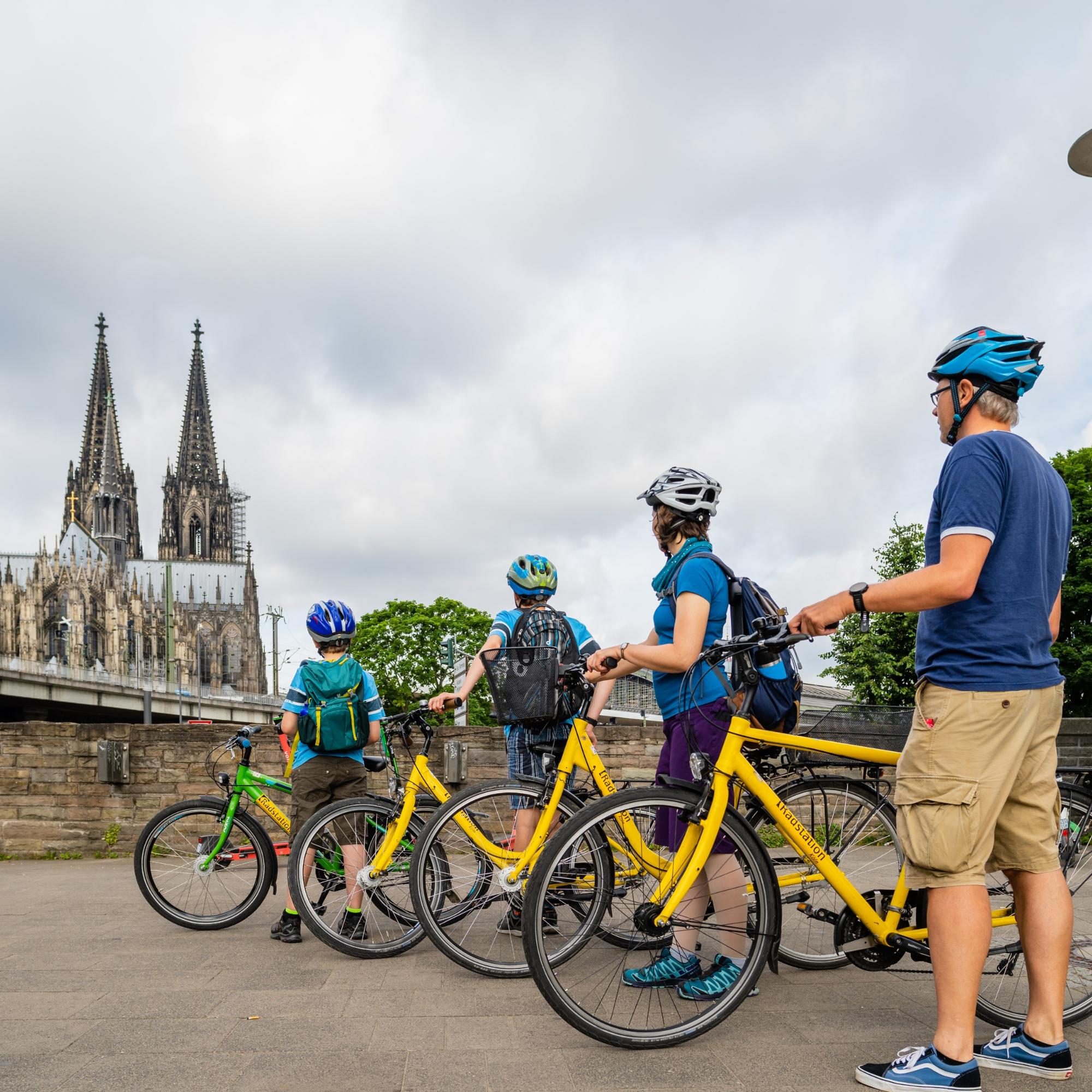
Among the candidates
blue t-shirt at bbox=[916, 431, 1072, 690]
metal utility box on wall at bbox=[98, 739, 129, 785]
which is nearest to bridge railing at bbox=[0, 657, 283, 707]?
metal utility box on wall at bbox=[98, 739, 129, 785]

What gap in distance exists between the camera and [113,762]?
9914 mm

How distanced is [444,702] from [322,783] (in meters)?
0.87

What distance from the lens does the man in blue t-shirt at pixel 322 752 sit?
18.4ft

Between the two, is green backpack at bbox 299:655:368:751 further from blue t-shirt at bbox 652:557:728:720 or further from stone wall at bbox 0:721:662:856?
stone wall at bbox 0:721:662:856

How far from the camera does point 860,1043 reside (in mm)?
3457

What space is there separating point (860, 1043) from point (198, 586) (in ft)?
389

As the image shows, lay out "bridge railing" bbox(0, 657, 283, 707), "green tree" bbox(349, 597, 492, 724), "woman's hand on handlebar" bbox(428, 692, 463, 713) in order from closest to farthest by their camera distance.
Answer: "woman's hand on handlebar" bbox(428, 692, 463, 713) → "bridge railing" bbox(0, 657, 283, 707) → "green tree" bbox(349, 597, 492, 724)

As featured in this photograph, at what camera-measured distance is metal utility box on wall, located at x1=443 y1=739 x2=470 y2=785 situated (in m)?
9.66

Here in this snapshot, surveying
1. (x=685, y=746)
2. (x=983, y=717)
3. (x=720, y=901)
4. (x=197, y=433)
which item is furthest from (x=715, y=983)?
(x=197, y=433)

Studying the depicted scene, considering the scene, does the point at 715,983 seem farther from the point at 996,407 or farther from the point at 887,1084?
the point at 996,407

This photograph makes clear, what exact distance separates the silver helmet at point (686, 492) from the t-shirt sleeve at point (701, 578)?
26 cm

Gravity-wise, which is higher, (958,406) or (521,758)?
(958,406)

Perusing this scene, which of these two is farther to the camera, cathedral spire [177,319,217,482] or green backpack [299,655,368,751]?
cathedral spire [177,319,217,482]

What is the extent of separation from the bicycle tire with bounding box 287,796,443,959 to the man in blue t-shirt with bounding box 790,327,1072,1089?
2543 mm
